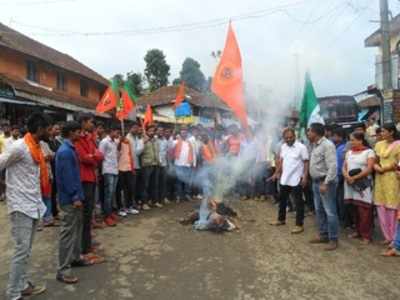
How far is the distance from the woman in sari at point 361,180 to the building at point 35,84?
11361 mm

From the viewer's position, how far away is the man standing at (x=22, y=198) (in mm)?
3986

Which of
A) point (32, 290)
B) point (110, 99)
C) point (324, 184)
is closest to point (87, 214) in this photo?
point (32, 290)

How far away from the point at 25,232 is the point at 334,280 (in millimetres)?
3586

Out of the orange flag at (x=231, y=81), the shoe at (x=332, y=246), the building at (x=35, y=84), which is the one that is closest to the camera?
the shoe at (x=332, y=246)

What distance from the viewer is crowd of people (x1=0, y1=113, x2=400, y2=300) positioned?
4.21 metres

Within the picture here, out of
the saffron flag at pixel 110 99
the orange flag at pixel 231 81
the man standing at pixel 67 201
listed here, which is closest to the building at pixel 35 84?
the saffron flag at pixel 110 99

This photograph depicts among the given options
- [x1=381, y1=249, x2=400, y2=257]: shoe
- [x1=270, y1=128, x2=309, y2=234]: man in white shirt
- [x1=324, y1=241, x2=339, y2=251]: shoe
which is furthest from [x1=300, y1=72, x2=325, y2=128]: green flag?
[x1=381, y1=249, x2=400, y2=257]: shoe

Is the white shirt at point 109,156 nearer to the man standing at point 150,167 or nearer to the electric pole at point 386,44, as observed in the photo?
the man standing at point 150,167

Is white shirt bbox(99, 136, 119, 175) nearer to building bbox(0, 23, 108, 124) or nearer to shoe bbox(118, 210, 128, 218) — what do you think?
shoe bbox(118, 210, 128, 218)

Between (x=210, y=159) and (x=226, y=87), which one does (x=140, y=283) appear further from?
(x=210, y=159)

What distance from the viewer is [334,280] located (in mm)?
4754

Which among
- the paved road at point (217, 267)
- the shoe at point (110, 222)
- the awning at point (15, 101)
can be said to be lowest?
the paved road at point (217, 267)

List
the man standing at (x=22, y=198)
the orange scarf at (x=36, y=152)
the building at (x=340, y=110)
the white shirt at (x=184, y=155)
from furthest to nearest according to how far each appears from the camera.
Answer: the building at (x=340, y=110), the white shirt at (x=184, y=155), the orange scarf at (x=36, y=152), the man standing at (x=22, y=198)

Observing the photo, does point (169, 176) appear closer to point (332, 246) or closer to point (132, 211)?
point (132, 211)
